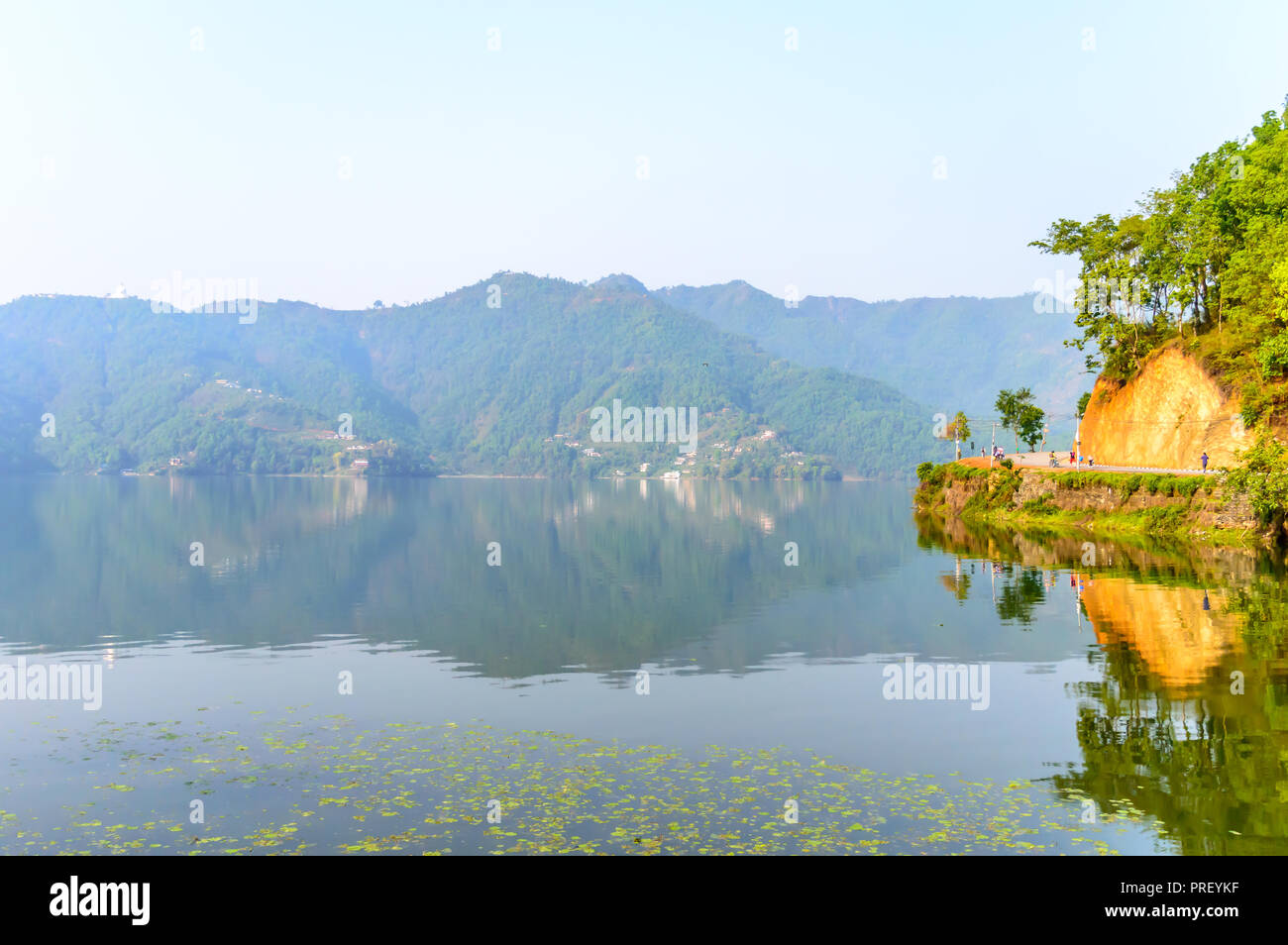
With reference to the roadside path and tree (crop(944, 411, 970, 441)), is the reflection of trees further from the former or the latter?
tree (crop(944, 411, 970, 441))

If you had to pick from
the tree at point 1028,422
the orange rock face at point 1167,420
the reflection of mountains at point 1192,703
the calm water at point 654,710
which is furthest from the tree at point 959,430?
the reflection of mountains at point 1192,703

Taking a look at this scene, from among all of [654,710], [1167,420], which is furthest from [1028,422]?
[654,710]

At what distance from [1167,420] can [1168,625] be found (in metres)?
52.4

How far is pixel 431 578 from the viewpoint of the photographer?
6269 cm

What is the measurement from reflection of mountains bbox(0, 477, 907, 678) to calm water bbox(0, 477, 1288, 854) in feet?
1.34

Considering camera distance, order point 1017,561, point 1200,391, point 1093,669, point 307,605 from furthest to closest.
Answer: point 1200,391 < point 1017,561 < point 307,605 < point 1093,669

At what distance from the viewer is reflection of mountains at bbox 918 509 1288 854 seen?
20.1 metres

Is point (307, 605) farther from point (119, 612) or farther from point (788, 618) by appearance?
point (788, 618)

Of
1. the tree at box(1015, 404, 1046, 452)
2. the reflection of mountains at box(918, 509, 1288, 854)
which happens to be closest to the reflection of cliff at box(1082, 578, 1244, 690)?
the reflection of mountains at box(918, 509, 1288, 854)

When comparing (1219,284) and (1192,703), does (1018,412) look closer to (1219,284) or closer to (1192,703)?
(1219,284)
